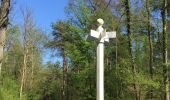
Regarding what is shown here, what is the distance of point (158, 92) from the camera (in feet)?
81.9

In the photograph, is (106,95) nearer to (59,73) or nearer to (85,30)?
(85,30)

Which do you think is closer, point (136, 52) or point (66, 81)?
point (136, 52)

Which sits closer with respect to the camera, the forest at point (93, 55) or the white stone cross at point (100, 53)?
the white stone cross at point (100, 53)

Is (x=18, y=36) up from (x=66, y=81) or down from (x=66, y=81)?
up

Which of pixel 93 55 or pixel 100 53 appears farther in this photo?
pixel 93 55

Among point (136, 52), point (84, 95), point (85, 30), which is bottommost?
point (84, 95)

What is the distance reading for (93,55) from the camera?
3831cm

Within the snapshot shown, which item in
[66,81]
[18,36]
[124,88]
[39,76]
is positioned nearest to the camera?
[124,88]

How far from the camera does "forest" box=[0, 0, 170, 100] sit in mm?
25016

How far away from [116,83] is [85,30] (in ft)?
25.4

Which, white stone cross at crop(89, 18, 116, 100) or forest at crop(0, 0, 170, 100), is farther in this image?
forest at crop(0, 0, 170, 100)

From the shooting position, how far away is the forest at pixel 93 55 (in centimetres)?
2502

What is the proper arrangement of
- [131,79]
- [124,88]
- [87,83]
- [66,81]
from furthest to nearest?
[66,81] → [87,83] → [124,88] → [131,79]

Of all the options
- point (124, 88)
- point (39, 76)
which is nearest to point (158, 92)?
point (124, 88)
